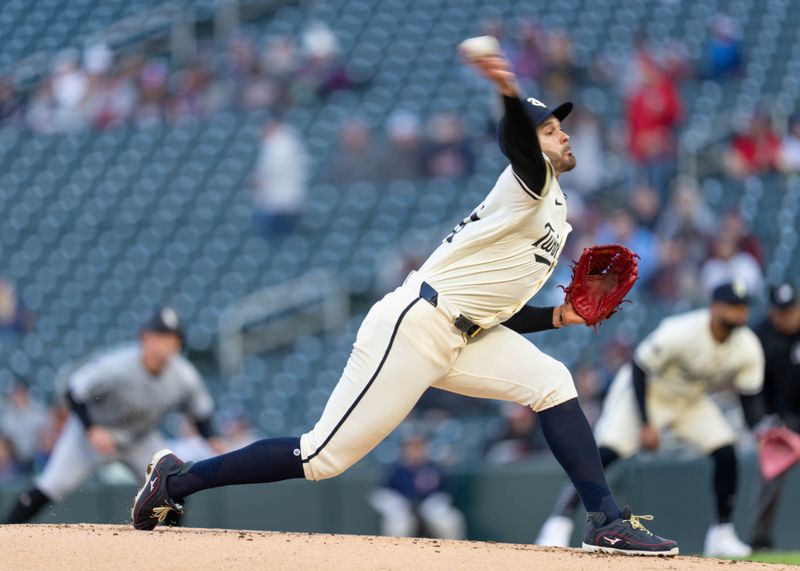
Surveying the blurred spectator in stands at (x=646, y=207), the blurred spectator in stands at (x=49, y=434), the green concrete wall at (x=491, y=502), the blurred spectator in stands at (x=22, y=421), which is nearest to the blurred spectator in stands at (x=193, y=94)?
the blurred spectator in stands at (x=22, y=421)

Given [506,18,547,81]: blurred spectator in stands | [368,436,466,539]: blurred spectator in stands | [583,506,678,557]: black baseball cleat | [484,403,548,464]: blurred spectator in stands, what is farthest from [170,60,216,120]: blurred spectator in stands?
[583,506,678,557]: black baseball cleat

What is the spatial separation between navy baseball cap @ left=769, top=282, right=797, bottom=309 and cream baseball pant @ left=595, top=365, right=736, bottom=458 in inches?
25.8

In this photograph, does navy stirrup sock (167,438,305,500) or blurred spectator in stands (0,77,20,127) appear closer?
navy stirrup sock (167,438,305,500)

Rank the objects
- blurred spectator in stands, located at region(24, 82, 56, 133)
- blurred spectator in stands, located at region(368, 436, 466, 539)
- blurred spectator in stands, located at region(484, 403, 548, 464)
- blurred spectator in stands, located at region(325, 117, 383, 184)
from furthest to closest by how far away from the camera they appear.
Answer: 1. blurred spectator in stands, located at region(24, 82, 56, 133)
2. blurred spectator in stands, located at region(325, 117, 383, 184)
3. blurred spectator in stands, located at region(484, 403, 548, 464)
4. blurred spectator in stands, located at region(368, 436, 466, 539)

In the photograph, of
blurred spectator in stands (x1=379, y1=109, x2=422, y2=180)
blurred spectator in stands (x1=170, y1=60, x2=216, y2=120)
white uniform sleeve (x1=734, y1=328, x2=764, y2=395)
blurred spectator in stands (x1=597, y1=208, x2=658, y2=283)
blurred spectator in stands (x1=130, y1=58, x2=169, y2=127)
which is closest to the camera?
white uniform sleeve (x1=734, y1=328, x2=764, y2=395)

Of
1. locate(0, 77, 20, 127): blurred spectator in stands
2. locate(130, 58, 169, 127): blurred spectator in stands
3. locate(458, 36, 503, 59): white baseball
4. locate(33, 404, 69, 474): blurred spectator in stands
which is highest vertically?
locate(458, 36, 503, 59): white baseball

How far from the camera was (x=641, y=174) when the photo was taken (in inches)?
447

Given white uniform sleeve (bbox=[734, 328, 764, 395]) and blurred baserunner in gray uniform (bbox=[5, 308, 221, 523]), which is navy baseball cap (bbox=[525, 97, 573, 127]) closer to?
blurred baserunner in gray uniform (bbox=[5, 308, 221, 523])

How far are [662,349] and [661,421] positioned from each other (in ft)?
1.46

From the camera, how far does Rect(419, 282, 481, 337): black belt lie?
4547mm

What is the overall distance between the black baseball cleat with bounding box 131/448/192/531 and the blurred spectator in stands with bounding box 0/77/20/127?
36.9 ft

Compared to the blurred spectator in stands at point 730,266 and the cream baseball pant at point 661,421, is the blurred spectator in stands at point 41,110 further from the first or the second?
the cream baseball pant at point 661,421

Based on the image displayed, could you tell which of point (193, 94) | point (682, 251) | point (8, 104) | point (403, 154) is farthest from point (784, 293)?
point (8, 104)

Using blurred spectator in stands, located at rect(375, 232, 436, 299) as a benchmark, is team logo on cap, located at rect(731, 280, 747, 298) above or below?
above
